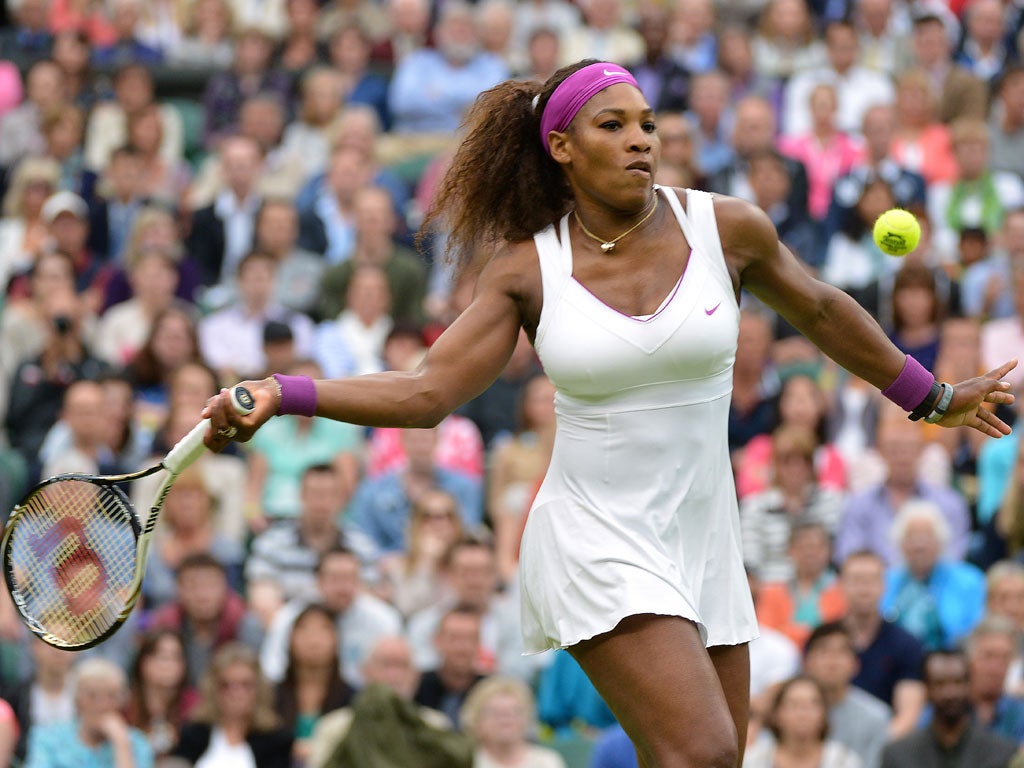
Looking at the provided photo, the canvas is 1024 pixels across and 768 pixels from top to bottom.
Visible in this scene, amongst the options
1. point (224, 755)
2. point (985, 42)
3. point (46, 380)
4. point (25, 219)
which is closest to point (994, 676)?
point (224, 755)

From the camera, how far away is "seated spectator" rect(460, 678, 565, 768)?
27.8 ft

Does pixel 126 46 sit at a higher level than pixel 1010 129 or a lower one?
higher

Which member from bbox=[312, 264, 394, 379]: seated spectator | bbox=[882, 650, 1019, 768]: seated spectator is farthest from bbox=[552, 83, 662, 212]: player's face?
bbox=[312, 264, 394, 379]: seated spectator

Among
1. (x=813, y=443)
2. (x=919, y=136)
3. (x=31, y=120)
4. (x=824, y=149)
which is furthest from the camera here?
(x=31, y=120)

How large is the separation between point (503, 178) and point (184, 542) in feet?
17.0

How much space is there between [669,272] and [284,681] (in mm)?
4647

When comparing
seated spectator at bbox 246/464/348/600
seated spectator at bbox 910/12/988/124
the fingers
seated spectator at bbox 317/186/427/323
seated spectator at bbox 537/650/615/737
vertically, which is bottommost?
seated spectator at bbox 537/650/615/737

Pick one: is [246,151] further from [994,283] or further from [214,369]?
[994,283]

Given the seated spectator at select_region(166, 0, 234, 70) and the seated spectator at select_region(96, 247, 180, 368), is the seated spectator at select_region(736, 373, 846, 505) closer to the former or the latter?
the seated spectator at select_region(96, 247, 180, 368)

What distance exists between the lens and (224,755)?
28.7ft

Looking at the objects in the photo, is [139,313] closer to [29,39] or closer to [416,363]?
[416,363]

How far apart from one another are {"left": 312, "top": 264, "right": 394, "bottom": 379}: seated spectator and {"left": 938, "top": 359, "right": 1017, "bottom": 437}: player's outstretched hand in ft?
20.5

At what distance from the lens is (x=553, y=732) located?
916cm

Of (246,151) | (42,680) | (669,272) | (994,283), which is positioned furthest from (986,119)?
(669,272)
